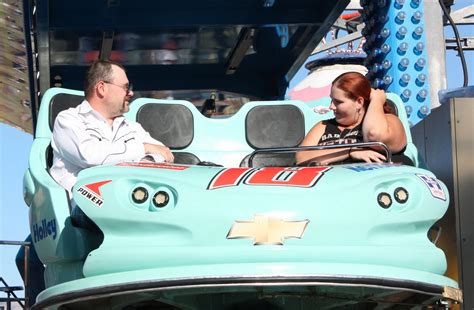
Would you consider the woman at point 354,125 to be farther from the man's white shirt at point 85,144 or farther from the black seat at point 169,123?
the man's white shirt at point 85,144

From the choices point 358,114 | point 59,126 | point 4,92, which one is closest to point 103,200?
point 59,126

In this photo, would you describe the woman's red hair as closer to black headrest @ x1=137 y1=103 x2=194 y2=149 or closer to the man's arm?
black headrest @ x1=137 y1=103 x2=194 y2=149

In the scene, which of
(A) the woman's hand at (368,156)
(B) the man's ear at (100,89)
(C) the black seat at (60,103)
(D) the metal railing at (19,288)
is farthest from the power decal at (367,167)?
(D) the metal railing at (19,288)

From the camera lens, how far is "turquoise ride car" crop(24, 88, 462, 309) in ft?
13.6

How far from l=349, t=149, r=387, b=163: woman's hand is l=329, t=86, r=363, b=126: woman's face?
42cm

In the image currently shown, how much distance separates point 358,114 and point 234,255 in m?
1.58

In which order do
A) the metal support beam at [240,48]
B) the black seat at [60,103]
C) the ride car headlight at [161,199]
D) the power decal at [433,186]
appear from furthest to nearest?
1. the metal support beam at [240,48]
2. the black seat at [60,103]
3. the power decal at [433,186]
4. the ride car headlight at [161,199]

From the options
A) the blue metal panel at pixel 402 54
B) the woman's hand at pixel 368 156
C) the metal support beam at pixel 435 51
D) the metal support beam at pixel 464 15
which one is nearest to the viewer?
the woman's hand at pixel 368 156

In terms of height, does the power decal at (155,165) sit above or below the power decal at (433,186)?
above

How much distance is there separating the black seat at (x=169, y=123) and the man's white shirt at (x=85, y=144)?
533 mm

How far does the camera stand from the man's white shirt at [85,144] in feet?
16.0

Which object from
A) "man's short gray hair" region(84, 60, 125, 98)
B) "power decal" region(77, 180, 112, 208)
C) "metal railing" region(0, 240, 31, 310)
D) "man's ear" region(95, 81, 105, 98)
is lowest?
"metal railing" region(0, 240, 31, 310)

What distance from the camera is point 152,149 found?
16.9 ft

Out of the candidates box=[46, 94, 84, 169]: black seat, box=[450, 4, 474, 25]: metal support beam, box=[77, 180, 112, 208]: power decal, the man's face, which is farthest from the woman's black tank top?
box=[450, 4, 474, 25]: metal support beam
